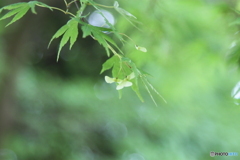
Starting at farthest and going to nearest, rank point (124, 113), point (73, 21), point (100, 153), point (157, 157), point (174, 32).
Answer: point (100, 153), point (124, 113), point (157, 157), point (174, 32), point (73, 21)

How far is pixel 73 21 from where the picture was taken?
510 millimetres

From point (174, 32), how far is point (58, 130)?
1.32m

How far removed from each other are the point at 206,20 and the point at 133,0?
1.10 ft

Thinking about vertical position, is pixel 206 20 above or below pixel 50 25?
below

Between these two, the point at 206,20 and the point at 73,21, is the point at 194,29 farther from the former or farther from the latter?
the point at 73,21

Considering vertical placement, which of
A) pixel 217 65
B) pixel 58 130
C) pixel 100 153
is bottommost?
pixel 100 153

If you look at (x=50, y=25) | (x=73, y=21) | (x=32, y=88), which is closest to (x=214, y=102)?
(x=32, y=88)

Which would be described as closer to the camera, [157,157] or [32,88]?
[157,157]

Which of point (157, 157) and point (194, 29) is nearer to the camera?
point (194, 29)

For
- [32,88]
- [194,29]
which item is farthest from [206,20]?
[32,88]

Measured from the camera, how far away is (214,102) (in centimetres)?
221

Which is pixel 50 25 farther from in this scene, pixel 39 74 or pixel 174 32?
pixel 174 32

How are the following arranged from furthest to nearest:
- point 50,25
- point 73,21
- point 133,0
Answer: point 50,25 → point 133,0 → point 73,21

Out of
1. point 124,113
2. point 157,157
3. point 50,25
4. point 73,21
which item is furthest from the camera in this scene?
point 50,25
